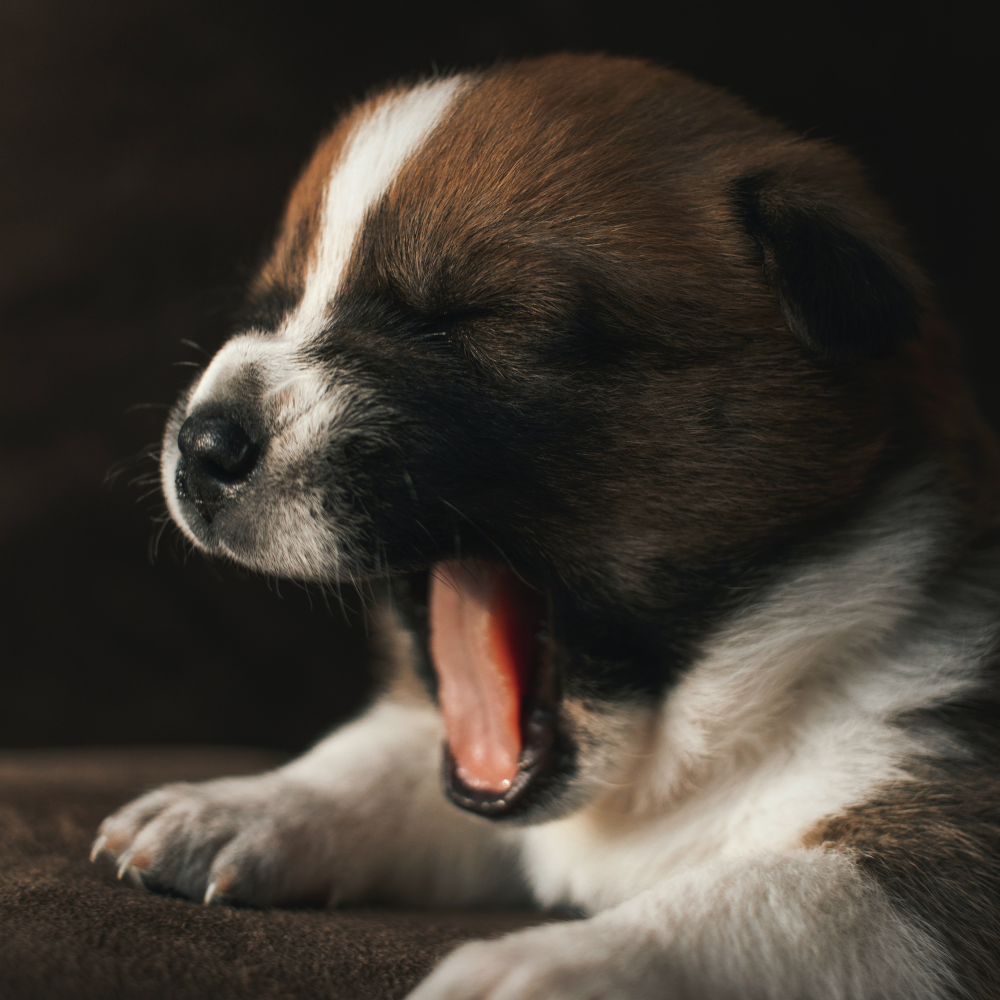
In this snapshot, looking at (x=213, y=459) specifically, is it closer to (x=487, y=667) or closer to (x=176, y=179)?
(x=487, y=667)

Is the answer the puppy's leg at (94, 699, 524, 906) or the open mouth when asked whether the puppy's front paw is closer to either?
the puppy's leg at (94, 699, 524, 906)

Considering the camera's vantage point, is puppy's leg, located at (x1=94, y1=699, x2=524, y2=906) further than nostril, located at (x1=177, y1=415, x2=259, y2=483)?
Yes

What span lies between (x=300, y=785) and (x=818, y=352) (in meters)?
1.06

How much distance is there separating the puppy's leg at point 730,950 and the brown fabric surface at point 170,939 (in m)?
0.17

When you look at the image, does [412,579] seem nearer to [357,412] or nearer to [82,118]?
[357,412]

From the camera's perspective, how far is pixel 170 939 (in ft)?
3.77

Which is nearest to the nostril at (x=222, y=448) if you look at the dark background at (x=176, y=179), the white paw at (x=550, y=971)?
the white paw at (x=550, y=971)

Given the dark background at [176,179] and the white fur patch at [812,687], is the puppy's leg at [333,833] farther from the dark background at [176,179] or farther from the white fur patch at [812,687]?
the dark background at [176,179]

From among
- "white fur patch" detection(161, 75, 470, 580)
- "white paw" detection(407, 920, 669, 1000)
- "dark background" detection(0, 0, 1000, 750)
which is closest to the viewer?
"white paw" detection(407, 920, 669, 1000)

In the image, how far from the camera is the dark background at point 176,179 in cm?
256

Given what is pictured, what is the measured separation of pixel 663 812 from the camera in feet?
4.88

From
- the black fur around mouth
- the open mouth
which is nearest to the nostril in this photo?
the open mouth

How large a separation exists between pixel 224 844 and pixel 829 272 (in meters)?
1.18

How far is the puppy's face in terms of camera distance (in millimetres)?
1312
